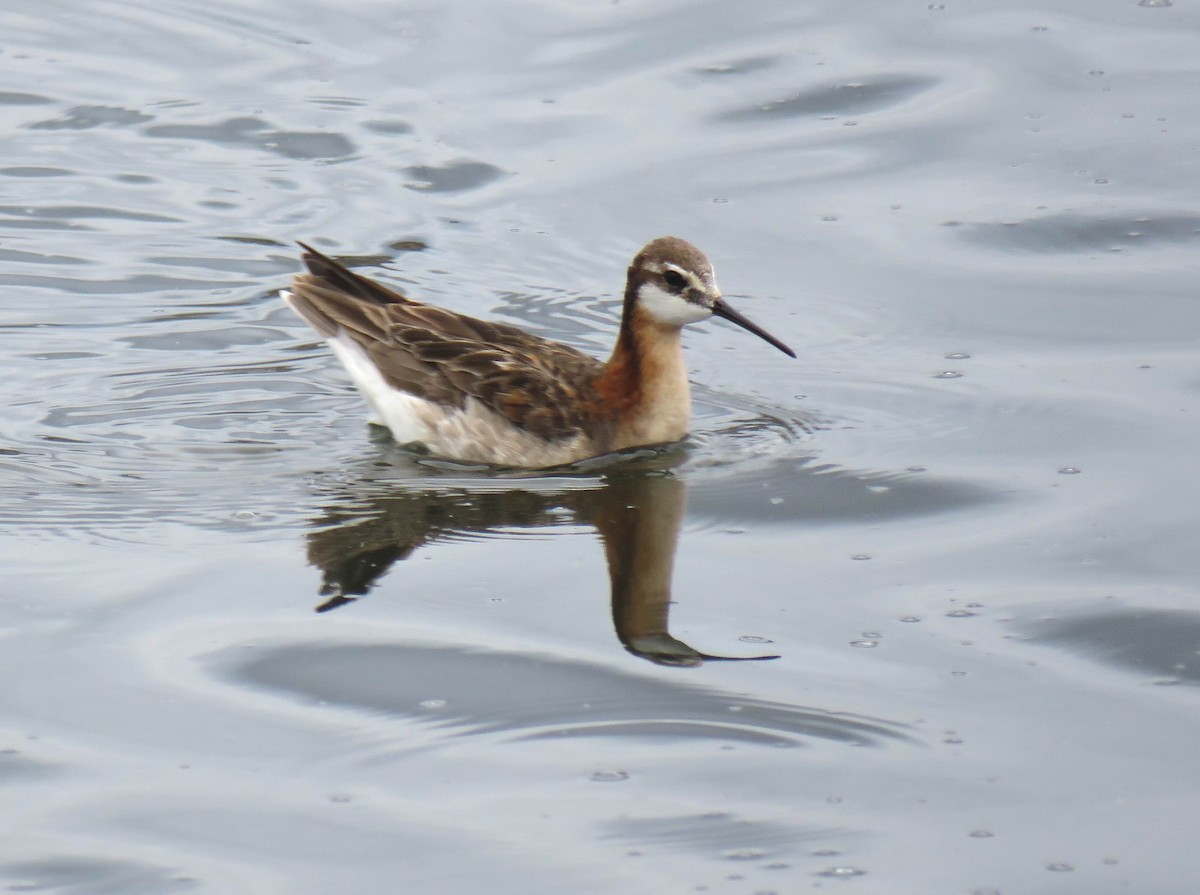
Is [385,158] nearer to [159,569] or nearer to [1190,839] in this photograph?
[159,569]

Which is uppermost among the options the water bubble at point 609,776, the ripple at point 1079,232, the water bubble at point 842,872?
the ripple at point 1079,232

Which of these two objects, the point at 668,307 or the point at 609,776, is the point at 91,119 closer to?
the point at 668,307

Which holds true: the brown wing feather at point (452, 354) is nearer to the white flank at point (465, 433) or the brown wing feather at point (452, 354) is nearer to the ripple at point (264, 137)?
the white flank at point (465, 433)

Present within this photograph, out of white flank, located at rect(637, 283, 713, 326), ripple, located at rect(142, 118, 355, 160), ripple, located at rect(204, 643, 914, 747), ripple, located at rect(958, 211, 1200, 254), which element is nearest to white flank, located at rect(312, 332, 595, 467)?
white flank, located at rect(637, 283, 713, 326)

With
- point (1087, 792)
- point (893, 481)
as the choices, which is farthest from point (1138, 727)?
point (893, 481)

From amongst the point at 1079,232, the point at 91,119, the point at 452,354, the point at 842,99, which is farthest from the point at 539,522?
the point at 842,99

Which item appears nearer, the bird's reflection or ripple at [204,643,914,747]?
ripple at [204,643,914,747]

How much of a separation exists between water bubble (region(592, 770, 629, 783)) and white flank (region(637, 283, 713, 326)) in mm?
3950

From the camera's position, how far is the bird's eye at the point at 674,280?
10.2 meters

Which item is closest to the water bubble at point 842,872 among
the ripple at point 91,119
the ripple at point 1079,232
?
the ripple at point 1079,232

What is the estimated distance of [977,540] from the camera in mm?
8797

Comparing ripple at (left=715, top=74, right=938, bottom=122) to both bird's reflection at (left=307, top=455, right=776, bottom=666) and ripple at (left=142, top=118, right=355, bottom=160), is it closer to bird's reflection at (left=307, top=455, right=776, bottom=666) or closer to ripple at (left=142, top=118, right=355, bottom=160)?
ripple at (left=142, top=118, right=355, bottom=160)

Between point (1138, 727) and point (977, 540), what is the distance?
1869 mm

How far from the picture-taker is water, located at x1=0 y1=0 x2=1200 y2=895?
21.2 feet
